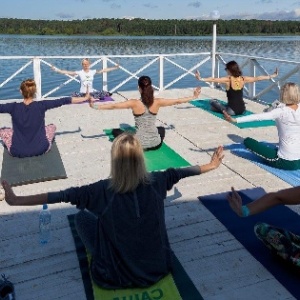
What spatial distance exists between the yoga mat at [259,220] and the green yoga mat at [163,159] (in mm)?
929

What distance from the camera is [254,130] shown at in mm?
6230

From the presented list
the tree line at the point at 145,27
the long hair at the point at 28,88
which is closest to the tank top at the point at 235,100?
the long hair at the point at 28,88

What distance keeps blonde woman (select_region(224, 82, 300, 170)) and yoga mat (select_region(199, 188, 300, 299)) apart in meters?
0.67

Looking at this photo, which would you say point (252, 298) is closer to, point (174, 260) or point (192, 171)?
point (174, 260)

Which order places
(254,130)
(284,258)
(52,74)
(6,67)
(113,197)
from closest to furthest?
1. (113,197)
2. (284,258)
3. (254,130)
4. (52,74)
5. (6,67)

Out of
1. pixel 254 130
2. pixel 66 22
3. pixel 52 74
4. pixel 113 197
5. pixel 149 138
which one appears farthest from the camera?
pixel 66 22

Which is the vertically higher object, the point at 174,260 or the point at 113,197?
the point at 113,197

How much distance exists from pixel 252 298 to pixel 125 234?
33.8 inches

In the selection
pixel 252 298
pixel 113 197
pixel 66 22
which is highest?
pixel 66 22

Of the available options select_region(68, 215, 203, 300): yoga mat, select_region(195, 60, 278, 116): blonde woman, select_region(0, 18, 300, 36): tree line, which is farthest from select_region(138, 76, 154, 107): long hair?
select_region(0, 18, 300, 36): tree line

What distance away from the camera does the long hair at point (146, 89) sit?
15.7ft

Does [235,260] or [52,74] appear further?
[52,74]

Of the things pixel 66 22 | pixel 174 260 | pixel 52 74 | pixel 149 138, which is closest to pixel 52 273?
pixel 174 260

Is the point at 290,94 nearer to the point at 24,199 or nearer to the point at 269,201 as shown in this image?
the point at 269,201
